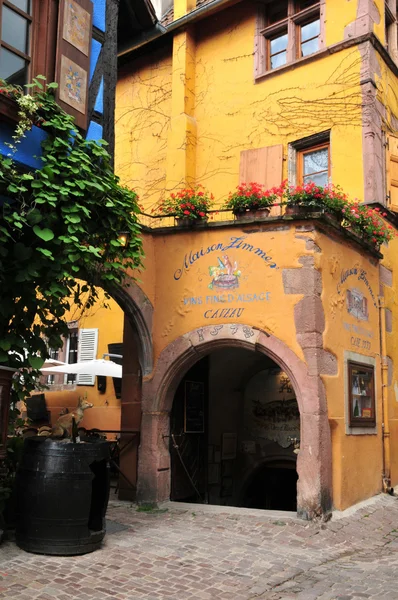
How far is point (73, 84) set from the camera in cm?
728

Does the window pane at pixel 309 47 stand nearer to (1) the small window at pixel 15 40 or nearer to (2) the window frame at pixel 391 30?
(2) the window frame at pixel 391 30

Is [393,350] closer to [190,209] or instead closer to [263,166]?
[263,166]

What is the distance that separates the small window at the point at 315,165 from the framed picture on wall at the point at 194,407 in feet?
12.6

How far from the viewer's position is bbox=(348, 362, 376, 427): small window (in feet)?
27.1

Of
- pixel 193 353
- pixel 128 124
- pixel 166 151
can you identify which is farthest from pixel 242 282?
pixel 128 124

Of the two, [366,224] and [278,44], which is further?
[278,44]

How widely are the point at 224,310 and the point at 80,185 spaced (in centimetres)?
268

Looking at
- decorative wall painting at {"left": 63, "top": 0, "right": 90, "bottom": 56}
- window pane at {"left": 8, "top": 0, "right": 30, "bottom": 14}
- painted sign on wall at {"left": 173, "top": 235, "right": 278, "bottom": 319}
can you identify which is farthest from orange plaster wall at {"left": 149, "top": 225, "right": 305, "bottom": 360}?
window pane at {"left": 8, "top": 0, "right": 30, "bottom": 14}

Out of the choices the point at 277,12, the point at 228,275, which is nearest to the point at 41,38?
the point at 228,275

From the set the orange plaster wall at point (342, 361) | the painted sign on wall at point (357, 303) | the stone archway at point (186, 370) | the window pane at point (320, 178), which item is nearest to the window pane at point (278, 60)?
the window pane at point (320, 178)

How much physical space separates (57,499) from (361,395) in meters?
4.35

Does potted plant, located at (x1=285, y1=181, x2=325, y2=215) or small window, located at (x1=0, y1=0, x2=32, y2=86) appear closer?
small window, located at (x1=0, y1=0, x2=32, y2=86)

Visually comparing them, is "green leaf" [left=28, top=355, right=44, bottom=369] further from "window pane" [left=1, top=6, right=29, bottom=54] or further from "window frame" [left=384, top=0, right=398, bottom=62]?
"window frame" [left=384, top=0, right=398, bottom=62]

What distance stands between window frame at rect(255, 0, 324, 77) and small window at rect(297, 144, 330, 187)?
5.22 ft
